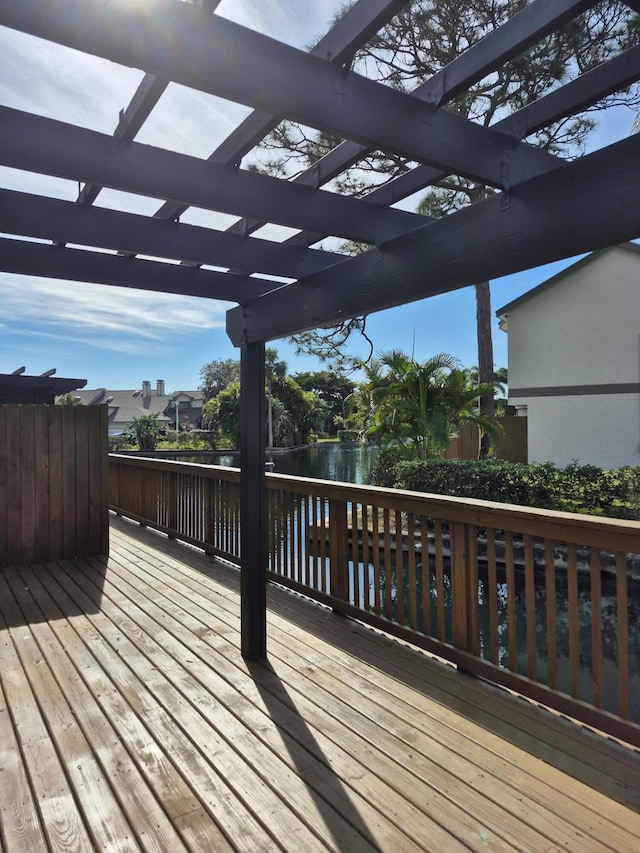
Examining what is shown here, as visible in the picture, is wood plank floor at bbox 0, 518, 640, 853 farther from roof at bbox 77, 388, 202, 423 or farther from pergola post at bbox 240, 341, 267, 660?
roof at bbox 77, 388, 202, 423

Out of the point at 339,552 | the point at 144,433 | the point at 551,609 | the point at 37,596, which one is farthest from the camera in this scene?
the point at 144,433

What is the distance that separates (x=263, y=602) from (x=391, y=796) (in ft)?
4.21

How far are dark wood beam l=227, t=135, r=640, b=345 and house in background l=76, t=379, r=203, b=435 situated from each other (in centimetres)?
4094

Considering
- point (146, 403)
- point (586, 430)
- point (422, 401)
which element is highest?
point (146, 403)

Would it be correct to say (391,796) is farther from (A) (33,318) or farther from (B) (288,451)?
→ (A) (33,318)

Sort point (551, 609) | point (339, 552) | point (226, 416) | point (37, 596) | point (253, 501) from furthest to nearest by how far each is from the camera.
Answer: point (226, 416), point (37, 596), point (339, 552), point (253, 501), point (551, 609)

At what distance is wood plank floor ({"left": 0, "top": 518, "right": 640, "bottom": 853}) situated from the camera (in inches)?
64.3

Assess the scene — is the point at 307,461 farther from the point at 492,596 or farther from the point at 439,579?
the point at 492,596

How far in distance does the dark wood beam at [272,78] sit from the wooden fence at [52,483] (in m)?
4.14

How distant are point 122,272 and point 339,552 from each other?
208 centimetres

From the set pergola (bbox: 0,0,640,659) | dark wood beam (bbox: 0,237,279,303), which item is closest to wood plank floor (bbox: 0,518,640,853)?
pergola (bbox: 0,0,640,659)

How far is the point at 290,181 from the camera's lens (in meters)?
2.25

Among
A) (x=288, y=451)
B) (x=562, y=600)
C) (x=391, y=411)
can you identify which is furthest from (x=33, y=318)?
(x=562, y=600)

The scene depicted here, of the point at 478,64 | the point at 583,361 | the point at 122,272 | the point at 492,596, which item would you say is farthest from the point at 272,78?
the point at 583,361
